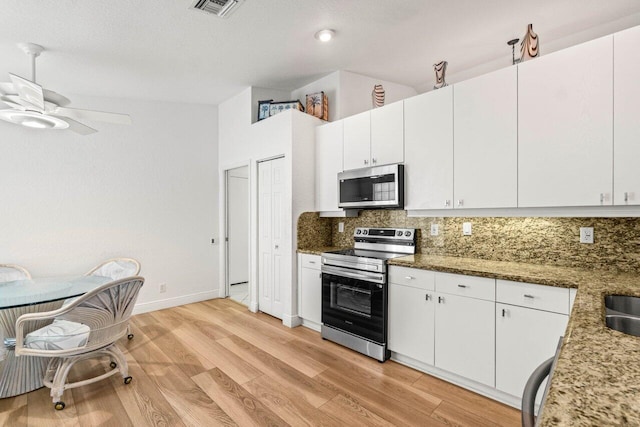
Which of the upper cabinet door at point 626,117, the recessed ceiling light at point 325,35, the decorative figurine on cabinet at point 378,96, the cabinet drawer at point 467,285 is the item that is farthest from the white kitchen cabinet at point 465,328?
the recessed ceiling light at point 325,35

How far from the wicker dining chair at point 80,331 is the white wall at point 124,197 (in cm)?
181

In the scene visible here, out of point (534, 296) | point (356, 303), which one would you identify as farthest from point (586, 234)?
point (356, 303)

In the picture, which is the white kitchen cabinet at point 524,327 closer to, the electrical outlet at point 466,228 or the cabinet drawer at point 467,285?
the cabinet drawer at point 467,285

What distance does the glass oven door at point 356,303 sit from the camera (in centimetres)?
284

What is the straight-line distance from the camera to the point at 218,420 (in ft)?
6.95

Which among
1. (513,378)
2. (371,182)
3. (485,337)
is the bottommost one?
(513,378)

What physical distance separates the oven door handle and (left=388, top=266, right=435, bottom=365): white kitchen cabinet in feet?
0.34

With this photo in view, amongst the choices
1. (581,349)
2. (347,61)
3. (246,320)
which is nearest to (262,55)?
(347,61)

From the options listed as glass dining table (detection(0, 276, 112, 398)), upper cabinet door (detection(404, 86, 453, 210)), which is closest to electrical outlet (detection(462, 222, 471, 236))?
upper cabinet door (detection(404, 86, 453, 210))

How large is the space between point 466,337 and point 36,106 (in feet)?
11.9

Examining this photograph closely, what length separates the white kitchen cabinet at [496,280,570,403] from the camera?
78.0 inches

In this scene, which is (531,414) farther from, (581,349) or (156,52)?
(156,52)

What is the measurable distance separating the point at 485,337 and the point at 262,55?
3.18 metres

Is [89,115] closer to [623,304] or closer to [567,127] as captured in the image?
[567,127]
